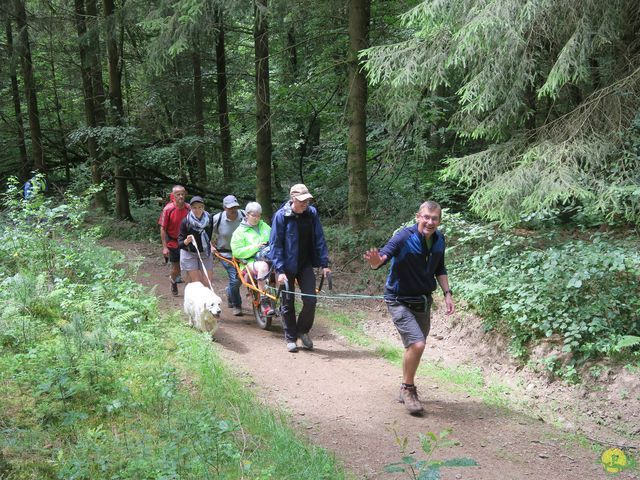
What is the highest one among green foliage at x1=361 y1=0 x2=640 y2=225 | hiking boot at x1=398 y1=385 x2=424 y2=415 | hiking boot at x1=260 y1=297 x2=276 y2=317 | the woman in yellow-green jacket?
green foliage at x1=361 y1=0 x2=640 y2=225

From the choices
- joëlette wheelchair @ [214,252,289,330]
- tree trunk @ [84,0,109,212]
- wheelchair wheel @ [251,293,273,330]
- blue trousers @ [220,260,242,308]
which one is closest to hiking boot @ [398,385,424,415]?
joëlette wheelchair @ [214,252,289,330]

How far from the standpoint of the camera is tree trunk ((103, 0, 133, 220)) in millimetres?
14938

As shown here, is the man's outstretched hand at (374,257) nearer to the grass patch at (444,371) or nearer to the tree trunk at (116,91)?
the grass patch at (444,371)

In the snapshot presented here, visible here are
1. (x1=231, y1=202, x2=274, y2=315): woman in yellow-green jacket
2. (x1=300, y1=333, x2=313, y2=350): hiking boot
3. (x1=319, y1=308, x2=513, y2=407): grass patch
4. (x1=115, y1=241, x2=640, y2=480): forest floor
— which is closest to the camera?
(x1=115, y1=241, x2=640, y2=480): forest floor

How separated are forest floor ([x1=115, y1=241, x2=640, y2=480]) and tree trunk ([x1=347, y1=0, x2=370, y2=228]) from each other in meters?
4.36

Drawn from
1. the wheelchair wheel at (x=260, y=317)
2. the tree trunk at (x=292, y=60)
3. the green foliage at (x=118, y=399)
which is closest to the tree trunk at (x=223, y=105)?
the tree trunk at (x=292, y=60)

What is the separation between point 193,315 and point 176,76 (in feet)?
38.5

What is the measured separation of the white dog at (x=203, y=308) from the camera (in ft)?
23.9

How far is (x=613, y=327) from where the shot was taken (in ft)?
20.8

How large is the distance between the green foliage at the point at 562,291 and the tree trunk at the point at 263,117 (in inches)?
268

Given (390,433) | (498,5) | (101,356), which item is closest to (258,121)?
(498,5)

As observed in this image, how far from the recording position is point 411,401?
550 cm

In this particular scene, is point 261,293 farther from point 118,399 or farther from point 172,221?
point 118,399

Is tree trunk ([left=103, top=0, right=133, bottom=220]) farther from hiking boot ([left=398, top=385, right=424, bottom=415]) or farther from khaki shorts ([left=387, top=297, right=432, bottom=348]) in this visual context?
hiking boot ([left=398, top=385, right=424, bottom=415])
